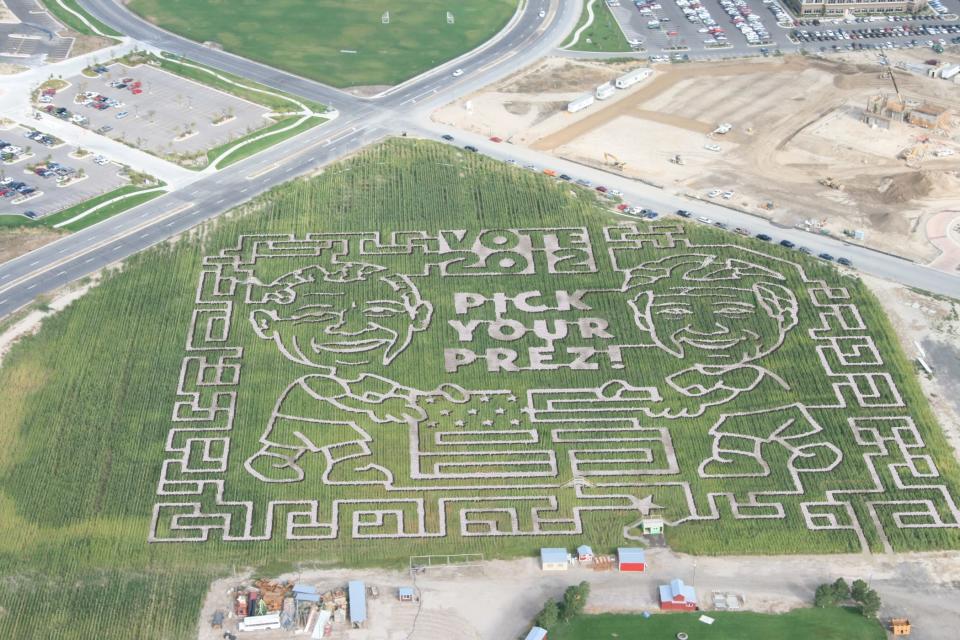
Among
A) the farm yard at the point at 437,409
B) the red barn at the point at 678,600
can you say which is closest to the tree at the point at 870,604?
the farm yard at the point at 437,409

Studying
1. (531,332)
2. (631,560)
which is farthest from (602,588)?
(531,332)

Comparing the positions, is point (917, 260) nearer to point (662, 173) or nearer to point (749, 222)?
point (749, 222)

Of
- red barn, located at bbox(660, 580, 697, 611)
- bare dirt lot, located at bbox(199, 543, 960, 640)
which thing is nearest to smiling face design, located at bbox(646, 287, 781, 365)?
bare dirt lot, located at bbox(199, 543, 960, 640)

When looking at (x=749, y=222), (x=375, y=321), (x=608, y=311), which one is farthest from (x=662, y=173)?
(x=375, y=321)

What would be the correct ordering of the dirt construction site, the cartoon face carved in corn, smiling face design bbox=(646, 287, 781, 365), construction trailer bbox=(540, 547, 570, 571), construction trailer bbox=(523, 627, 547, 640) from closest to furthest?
construction trailer bbox=(523, 627, 547, 640) → construction trailer bbox=(540, 547, 570, 571) → the cartoon face carved in corn → smiling face design bbox=(646, 287, 781, 365) → the dirt construction site

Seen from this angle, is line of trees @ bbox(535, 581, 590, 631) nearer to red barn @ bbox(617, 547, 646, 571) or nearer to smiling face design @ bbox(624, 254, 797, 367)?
red barn @ bbox(617, 547, 646, 571)

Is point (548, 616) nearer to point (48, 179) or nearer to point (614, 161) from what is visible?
point (614, 161)
